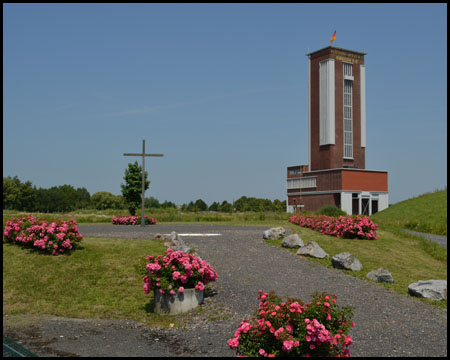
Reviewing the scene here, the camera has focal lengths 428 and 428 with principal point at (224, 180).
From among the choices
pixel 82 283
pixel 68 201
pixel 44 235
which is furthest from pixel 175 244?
pixel 68 201

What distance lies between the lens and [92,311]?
11062 millimetres

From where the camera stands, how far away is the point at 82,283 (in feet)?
42.7

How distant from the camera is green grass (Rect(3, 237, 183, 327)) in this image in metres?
11.2

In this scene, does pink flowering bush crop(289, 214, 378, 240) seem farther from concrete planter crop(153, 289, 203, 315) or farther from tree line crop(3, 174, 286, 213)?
tree line crop(3, 174, 286, 213)

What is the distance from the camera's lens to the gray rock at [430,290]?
473 inches

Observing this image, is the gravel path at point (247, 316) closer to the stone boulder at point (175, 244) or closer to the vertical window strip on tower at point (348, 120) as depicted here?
the stone boulder at point (175, 244)

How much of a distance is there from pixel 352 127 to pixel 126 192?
51.4 meters

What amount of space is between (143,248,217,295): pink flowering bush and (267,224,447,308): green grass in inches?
238

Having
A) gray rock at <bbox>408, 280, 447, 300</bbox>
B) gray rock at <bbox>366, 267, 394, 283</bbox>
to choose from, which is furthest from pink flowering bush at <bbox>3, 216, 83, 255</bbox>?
gray rock at <bbox>408, 280, 447, 300</bbox>

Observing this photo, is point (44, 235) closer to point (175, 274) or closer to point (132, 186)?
point (175, 274)

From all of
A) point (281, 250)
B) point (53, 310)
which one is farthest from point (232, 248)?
point (53, 310)

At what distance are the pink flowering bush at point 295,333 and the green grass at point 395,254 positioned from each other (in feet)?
24.0

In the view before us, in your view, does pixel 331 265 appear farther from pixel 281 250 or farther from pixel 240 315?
pixel 240 315

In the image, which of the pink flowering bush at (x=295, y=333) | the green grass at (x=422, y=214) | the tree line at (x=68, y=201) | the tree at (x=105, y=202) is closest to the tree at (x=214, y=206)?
the tree line at (x=68, y=201)
